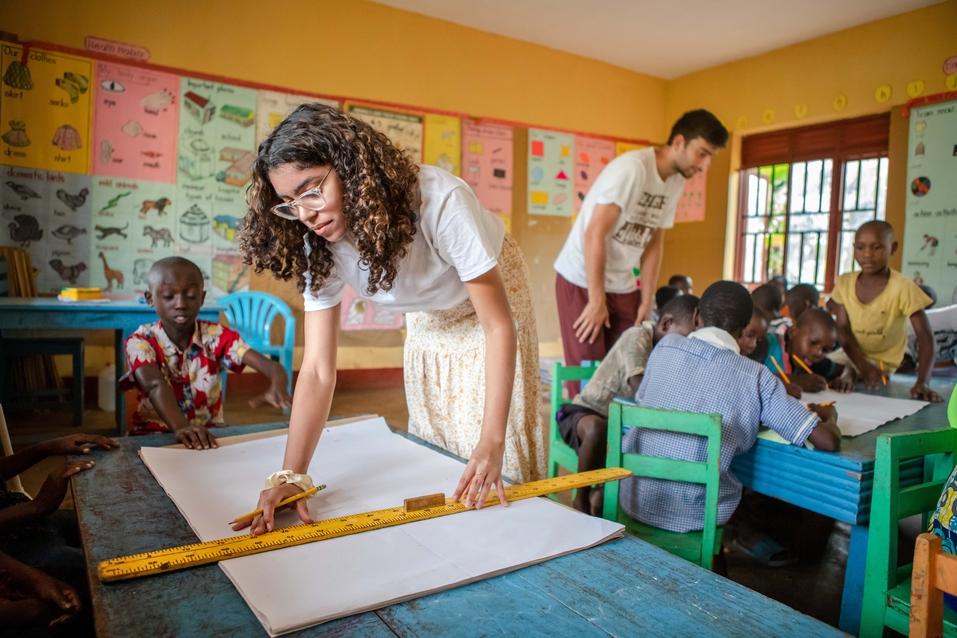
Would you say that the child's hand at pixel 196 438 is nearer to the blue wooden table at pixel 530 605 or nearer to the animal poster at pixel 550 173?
the blue wooden table at pixel 530 605

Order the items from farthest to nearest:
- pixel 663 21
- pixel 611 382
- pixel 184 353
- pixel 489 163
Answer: pixel 489 163 < pixel 663 21 < pixel 611 382 < pixel 184 353

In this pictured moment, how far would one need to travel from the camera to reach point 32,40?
3975 mm

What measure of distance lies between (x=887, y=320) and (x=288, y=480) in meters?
2.93

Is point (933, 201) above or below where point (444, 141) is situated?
below

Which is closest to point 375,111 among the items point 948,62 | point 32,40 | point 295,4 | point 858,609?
point 295,4

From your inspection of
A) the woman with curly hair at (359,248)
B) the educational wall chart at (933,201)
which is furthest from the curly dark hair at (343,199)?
the educational wall chart at (933,201)

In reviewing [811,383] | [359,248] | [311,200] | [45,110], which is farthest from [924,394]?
[45,110]

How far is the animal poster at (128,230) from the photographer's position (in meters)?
4.21

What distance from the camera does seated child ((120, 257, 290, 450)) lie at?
1.96 metres

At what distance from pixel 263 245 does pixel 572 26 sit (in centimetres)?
499

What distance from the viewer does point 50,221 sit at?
4.08 meters

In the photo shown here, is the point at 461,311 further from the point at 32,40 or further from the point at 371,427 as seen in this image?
the point at 32,40

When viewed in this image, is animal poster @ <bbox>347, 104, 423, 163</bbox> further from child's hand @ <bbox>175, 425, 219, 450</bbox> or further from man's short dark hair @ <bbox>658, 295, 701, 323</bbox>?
child's hand @ <bbox>175, 425, 219, 450</bbox>

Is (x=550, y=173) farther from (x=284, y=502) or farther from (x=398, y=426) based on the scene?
(x=284, y=502)
